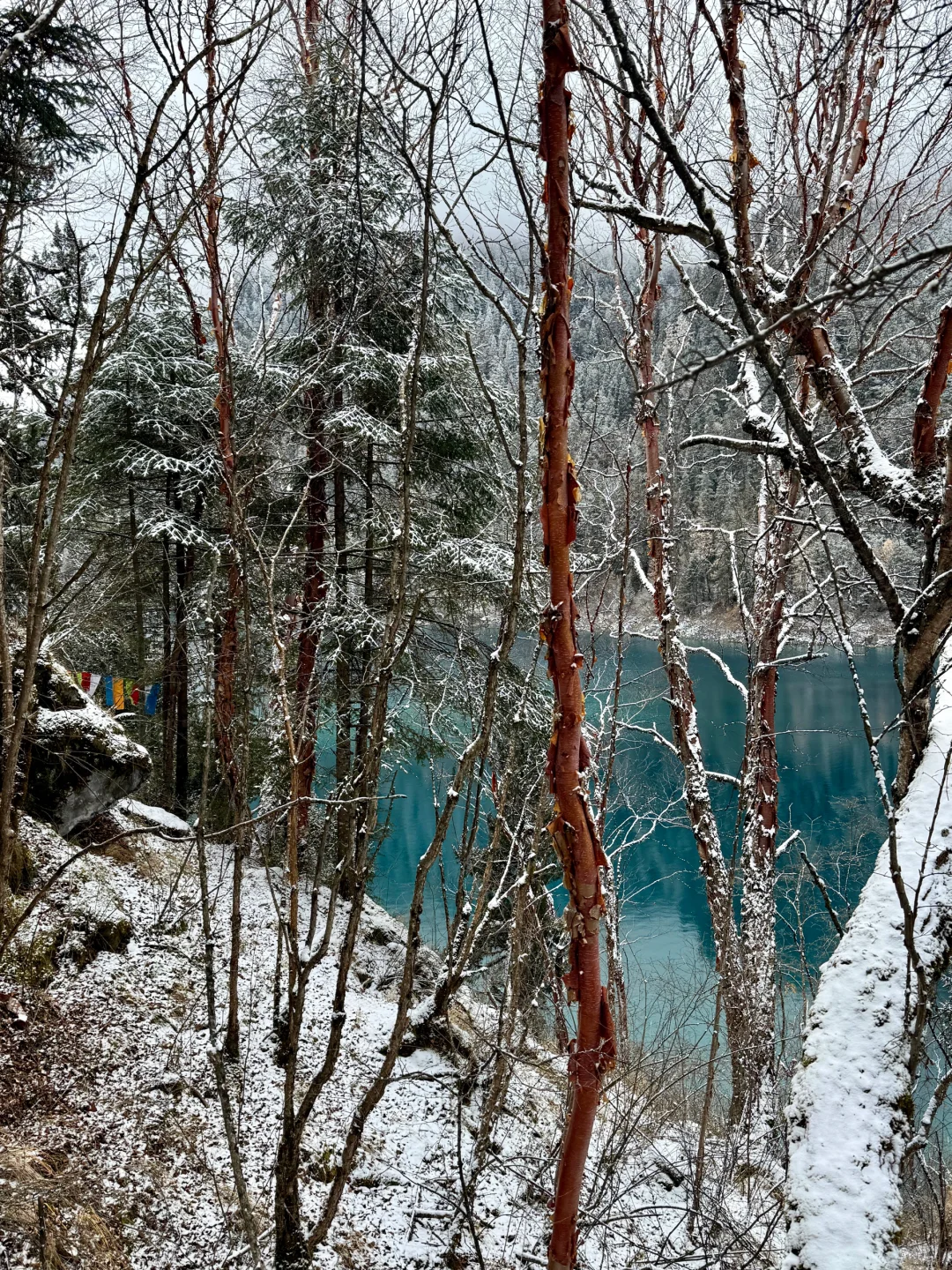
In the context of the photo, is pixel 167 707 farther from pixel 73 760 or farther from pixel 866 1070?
pixel 866 1070

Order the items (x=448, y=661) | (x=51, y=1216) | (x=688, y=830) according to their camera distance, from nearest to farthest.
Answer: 1. (x=51, y=1216)
2. (x=448, y=661)
3. (x=688, y=830)

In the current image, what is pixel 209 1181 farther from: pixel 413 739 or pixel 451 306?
pixel 451 306

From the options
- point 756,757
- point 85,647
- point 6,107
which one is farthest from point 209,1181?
point 85,647

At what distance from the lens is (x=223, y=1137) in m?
3.42

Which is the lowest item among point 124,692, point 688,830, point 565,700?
point 688,830

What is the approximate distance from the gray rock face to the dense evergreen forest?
28 mm

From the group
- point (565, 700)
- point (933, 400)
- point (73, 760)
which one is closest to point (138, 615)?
point (73, 760)

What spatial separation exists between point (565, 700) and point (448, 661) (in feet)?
21.7

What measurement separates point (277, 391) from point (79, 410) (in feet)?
17.1

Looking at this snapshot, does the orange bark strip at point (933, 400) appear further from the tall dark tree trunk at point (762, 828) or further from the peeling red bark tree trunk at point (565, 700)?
the peeling red bark tree trunk at point (565, 700)

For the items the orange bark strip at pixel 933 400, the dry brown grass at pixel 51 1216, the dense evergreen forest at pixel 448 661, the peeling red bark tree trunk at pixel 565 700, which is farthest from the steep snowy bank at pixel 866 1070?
the dry brown grass at pixel 51 1216

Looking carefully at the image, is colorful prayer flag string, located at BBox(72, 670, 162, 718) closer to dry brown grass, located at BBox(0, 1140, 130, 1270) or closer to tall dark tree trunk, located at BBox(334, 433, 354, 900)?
tall dark tree trunk, located at BBox(334, 433, 354, 900)

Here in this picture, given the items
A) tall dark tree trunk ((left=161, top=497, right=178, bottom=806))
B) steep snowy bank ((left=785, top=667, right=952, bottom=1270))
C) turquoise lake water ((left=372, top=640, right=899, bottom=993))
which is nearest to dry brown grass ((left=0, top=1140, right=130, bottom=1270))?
steep snowy bank ((left=785, top=667, right=952, bottom=1270))

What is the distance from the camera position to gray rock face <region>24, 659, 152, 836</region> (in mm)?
4691
